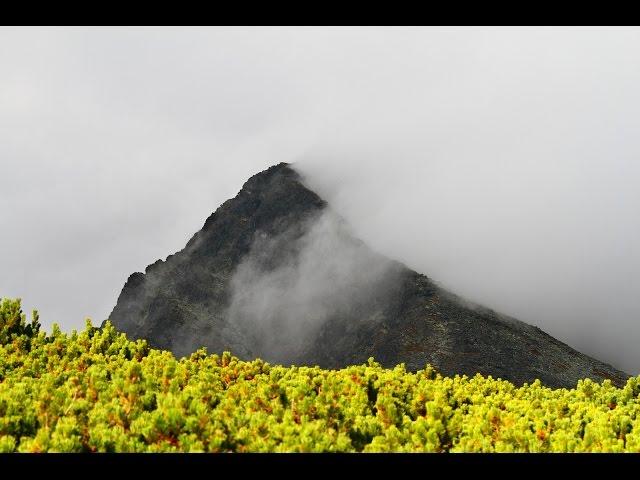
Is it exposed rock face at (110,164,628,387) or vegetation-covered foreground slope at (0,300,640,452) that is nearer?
vegetation-covered foreground slope at (0,300,640,452)

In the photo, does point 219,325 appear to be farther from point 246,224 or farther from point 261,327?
point 246,224

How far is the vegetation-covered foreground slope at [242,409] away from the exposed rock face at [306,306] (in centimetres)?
5819

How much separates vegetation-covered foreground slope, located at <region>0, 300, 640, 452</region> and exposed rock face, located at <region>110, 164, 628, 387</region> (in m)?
58.2

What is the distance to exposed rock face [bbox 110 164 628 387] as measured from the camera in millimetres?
74350

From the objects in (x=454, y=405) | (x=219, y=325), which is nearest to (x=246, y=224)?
(x=219, y=325)

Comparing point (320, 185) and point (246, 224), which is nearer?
point (246, 224)

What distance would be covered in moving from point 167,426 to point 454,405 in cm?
734

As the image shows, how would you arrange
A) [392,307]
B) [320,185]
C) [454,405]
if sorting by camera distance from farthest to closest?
[320,185]
[392,307]
[454,405]

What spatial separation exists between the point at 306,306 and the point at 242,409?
331 ft

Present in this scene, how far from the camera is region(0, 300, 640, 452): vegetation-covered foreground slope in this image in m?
7.32

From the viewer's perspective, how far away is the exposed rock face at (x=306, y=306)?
74350mm

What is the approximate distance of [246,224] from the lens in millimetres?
132875

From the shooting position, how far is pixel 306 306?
359 ft

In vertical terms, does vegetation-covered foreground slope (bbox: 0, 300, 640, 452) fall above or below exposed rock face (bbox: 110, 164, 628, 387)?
below
